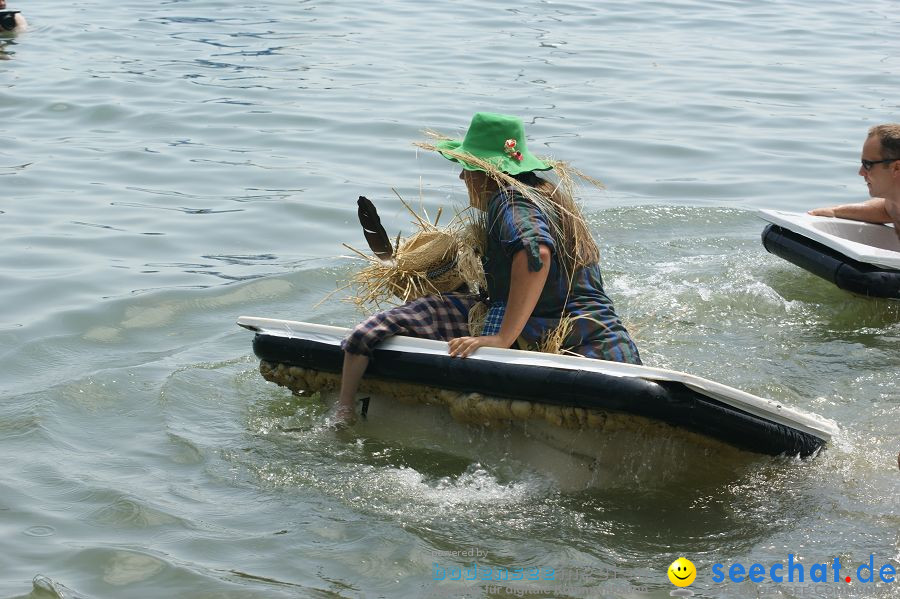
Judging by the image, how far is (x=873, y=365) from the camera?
656 centimetres

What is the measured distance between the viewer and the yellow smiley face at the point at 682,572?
4336 mm

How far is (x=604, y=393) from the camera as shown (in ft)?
→ 15.6

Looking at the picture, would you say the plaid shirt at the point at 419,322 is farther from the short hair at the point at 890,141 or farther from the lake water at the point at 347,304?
the short hair at the point at 890,141

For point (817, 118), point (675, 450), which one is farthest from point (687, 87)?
point (675, 450)

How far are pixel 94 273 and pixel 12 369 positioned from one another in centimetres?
157

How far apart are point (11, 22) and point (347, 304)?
35.0 feet

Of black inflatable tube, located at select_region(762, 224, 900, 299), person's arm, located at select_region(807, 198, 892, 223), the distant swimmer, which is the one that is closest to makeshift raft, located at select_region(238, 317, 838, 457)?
black inflatable tube, located at select_region(762, 224, 900, 299)

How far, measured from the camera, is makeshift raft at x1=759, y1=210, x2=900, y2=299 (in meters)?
7.10

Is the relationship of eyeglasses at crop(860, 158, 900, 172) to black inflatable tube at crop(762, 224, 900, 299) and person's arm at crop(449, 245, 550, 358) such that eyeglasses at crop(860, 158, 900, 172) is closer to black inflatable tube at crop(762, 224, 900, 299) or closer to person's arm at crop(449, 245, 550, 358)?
black inflatable tube at crop(762, 224, 900, 299)

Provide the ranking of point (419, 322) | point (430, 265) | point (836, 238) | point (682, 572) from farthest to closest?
point (836, 238), point (430, 265), point (419, 322), point (682, 572)

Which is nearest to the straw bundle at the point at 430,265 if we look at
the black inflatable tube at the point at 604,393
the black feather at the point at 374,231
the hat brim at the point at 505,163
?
the black feather at the point at 374,231

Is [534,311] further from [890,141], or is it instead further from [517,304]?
[890,141]

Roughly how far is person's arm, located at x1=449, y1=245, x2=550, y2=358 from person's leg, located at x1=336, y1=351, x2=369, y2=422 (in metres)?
0.45

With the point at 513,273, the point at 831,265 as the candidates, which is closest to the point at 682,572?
the point at 513,273
